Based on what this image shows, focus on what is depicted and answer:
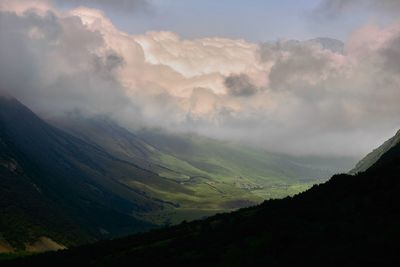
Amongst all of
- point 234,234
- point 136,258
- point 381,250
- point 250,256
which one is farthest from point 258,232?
point 381,250

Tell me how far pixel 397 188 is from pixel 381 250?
52341 millimetres

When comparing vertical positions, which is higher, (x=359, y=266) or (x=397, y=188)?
(x=397, y=188)

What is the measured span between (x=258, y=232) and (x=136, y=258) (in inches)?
1978

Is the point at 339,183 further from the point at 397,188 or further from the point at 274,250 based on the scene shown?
the point at 274,250

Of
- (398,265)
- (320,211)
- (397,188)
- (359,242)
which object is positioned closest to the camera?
(398,265)

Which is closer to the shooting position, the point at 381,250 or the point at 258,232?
the point at 381,250

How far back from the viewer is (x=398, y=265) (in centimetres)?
8606

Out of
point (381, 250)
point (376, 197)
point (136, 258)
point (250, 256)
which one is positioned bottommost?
point (136, 258)

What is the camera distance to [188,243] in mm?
196125

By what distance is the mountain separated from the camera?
331 ft

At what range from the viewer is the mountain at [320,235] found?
101 metres

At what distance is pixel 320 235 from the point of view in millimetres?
125688

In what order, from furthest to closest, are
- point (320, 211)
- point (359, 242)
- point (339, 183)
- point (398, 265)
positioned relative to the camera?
1. point (339, 183)
2. point (320, 211)
3. point (359, 242)
4. point (398, 265)

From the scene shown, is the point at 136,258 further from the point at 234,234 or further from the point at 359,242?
the point at 359,242
